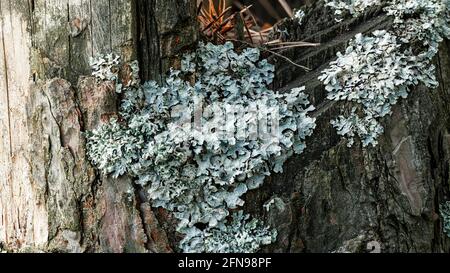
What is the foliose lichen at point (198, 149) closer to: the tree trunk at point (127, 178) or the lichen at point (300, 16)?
the tree trunk at point (127, 178)

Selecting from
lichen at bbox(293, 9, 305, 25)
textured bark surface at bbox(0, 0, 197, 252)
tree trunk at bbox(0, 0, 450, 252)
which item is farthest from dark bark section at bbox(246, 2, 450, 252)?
textured bark surface at bbox(0, 0, 197, 252)

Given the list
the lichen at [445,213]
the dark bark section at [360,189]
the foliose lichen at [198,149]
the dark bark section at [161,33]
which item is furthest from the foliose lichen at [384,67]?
the dark bark section at [161,33]

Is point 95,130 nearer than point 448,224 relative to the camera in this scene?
Yes

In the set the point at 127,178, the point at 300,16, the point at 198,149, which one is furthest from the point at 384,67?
the point at 127,178

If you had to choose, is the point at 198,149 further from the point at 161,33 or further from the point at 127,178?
the point at 161,33

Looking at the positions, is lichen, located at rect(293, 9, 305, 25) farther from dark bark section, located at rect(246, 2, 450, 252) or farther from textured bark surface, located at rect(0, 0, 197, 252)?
textured bark surface, located at rect(0, 0, 197, 252)

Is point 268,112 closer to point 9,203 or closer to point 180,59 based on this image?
point 180,59

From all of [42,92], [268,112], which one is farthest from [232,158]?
[42,92]
